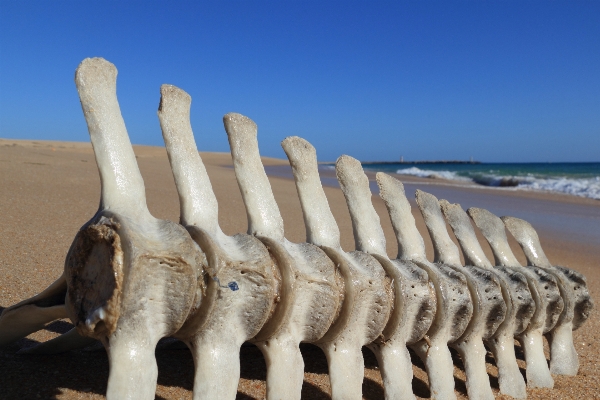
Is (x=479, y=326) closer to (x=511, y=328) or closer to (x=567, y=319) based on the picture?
(x=511, y=328)

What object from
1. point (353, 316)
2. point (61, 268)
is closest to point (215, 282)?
point (353, 316)

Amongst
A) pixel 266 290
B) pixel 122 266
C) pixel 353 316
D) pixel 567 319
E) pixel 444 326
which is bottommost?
pixel 567 319

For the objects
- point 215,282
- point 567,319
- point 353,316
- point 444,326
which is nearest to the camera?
point 215,282

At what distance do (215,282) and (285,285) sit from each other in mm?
264

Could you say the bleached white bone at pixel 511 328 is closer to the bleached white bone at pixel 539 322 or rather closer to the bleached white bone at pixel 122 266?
the bleached white bone at pixel 539 322

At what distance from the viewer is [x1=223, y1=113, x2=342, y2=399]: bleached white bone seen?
1.76 meters

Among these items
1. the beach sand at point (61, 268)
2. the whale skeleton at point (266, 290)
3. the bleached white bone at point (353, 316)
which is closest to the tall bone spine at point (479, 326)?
the whale skeleton at point (266, 290)

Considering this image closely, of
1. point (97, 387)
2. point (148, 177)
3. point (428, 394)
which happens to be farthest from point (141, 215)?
point (148, 177)

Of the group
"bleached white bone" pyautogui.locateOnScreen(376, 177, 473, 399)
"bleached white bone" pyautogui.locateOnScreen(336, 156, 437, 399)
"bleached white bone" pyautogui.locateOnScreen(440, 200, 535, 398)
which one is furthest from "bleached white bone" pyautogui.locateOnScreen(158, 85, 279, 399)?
"bleached white bone" pyautogui.locateOnScreen(440, 200, 535, 398)

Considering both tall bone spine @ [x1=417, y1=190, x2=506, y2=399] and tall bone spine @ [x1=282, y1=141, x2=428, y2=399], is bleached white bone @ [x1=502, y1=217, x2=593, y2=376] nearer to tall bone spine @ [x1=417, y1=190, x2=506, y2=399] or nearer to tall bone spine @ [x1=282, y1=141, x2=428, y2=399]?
tall bone spine @ [x1=417, y1=190, x2=506, y2=399]

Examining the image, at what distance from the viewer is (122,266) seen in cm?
145

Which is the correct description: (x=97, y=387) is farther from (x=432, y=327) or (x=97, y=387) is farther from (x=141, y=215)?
(x=432, y=327)

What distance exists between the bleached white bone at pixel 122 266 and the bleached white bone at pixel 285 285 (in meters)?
0.34

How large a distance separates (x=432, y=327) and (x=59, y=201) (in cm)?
437
